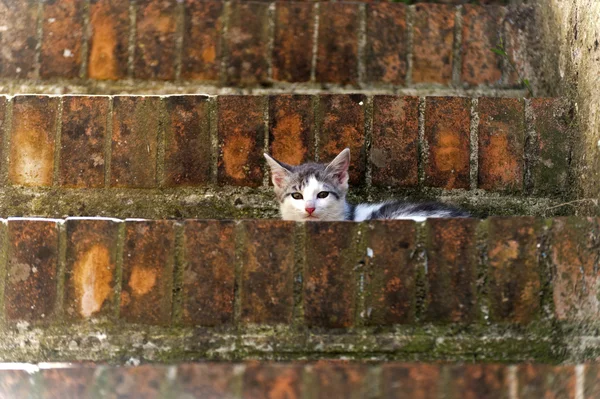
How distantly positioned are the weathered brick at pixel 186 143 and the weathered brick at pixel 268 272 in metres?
0.47

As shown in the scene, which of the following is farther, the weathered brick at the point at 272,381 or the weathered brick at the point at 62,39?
the weathered brick at the point at 62,39

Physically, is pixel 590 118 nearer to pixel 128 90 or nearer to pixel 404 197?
pixel 404 197

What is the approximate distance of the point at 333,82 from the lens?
2.36m

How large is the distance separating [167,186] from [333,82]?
0.68 metres

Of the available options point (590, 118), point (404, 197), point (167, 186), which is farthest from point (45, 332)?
point (590, 118)

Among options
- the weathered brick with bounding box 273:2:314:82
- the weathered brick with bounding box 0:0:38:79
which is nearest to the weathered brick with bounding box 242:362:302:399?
the weathered brick with bounding box 273:2:314:82

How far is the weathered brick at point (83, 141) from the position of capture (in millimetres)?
2100

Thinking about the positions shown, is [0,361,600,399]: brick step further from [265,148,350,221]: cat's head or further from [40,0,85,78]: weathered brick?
[40,0,85,78]: weathered brick

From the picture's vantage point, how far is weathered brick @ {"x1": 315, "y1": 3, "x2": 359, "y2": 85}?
2361 mm

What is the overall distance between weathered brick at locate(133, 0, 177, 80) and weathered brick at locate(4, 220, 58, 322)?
2.46 ft

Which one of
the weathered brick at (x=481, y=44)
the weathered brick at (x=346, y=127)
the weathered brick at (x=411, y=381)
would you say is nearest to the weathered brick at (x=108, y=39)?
the weathered brick at (x=346, y=127)

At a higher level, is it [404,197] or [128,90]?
[128,90]

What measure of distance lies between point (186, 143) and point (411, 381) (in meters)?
0.98

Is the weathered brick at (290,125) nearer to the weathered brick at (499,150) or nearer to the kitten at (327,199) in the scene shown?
the kitten at (327,199)
